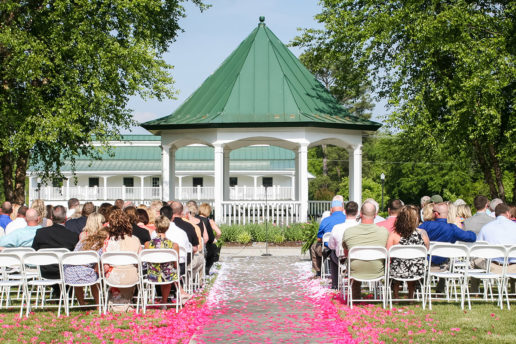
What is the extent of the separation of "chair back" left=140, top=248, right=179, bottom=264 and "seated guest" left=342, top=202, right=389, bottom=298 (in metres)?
2.80

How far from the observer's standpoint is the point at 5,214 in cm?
1531

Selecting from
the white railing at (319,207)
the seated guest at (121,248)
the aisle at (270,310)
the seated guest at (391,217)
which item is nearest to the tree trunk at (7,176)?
the aisle at (270,310)

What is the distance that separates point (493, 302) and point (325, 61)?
70.4 ft

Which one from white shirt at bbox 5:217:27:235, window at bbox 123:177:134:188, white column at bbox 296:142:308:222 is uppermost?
window at bbox 123:177:134:188

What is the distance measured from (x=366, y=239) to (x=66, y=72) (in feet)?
50.2

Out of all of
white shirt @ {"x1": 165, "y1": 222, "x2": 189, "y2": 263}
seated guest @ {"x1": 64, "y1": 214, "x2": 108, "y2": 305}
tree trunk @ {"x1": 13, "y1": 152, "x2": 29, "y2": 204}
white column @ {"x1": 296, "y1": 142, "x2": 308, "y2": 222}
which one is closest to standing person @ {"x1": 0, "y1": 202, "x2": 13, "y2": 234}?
seated guest @ {"x1": 64, "y1": 214, "x2": 108, "y2": 305}

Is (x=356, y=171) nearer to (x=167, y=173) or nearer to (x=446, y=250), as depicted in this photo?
(x=167, y=173)

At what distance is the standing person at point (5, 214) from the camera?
14.7 m

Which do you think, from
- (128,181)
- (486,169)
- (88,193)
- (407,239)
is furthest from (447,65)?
(128,181)

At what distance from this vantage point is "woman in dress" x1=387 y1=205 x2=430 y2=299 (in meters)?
10.9

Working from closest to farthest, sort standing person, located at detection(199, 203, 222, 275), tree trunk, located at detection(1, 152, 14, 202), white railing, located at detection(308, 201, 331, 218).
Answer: standing person, located at detection(199, 203, 222, 275)
tree trunk, located at detection(1, 152, 14, 202)
white railing, located at detection(308, 201, 331, 218)

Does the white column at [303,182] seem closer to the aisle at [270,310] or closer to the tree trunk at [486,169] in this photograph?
the tree trunk at [486,169]

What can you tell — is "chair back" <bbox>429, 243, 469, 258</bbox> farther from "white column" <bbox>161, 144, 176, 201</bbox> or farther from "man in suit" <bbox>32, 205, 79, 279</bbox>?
"white column" <bbox>161, 144, 176, 201</bbox>

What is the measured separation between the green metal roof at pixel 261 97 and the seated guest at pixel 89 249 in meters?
15.3
